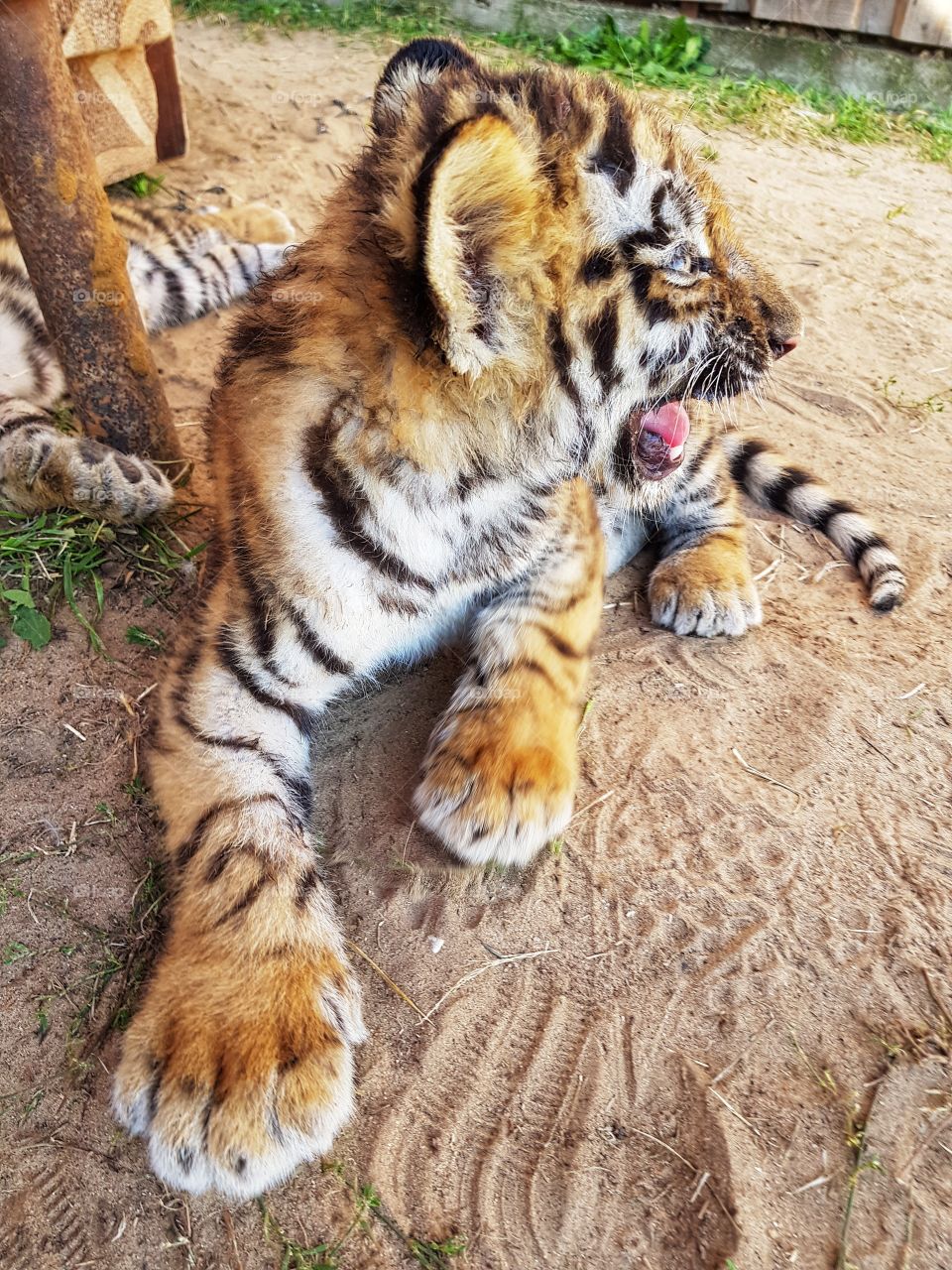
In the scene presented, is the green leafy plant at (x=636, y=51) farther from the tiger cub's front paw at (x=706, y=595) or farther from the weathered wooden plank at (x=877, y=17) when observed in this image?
the tiger cub's front paw at (x=706, y=595)

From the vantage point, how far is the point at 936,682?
270 cm

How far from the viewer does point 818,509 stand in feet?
10.8

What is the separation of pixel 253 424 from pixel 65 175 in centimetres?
92

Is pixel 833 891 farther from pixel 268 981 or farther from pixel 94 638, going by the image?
pixel 94 638

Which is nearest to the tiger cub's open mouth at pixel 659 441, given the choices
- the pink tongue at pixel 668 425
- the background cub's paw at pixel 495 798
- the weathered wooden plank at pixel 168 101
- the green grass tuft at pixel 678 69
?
the pink tongue at pixel 668 425

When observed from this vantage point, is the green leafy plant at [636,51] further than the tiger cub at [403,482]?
Yes

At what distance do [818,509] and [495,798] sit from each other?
1.71 metres

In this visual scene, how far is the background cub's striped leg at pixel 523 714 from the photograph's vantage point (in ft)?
7.26

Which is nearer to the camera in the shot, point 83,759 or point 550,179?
point 550,179

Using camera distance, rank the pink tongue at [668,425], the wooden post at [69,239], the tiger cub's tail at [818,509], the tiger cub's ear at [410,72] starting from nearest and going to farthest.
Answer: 1. the tiger cub's ear at [410,72]
2. the wooden post at [69,239]
3. the pink tongue at [668,425]
4. the tiger cub's tail at [818,509]

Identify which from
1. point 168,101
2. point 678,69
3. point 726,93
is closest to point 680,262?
point 168,101

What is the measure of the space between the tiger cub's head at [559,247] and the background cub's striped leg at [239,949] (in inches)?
31.2

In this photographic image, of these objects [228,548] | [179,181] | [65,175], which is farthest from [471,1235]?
[179,181]

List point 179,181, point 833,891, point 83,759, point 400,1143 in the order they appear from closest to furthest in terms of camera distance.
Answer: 1. point 400,1143
2. point 833,891
3. point 83,759
4. point 179,181
